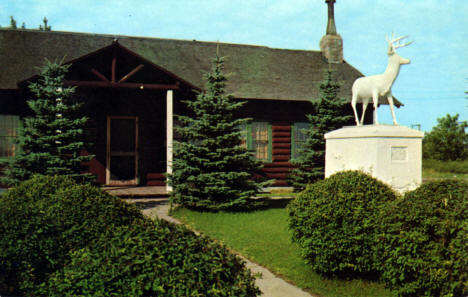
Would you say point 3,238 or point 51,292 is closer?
point 51,292

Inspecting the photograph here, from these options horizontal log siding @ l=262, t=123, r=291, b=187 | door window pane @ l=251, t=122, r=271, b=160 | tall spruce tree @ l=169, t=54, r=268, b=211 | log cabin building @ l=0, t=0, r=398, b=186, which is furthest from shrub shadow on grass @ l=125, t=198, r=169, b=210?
horizontal log siding @ l=262, t=123, r=291, b=187

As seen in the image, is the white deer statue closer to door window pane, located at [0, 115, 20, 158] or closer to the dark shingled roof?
the dark shingled roof

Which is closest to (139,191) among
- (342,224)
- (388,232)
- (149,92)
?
(149,92)

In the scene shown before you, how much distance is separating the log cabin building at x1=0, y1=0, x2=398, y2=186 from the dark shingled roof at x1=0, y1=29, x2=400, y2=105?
4cm

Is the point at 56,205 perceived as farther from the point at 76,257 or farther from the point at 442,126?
the point at 442,126

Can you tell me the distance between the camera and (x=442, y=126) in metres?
38.6

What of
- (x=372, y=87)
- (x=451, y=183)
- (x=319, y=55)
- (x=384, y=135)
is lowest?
(x=451, y=183)

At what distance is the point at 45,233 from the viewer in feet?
16.0

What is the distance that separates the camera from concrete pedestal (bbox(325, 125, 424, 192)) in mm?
8109

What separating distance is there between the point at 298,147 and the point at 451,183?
13556 millimetres


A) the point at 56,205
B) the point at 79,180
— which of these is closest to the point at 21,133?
the point at 79,180

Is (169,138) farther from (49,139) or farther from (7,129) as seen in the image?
(7,129)

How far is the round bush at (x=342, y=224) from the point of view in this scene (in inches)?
238

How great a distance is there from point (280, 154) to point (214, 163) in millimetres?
6559
